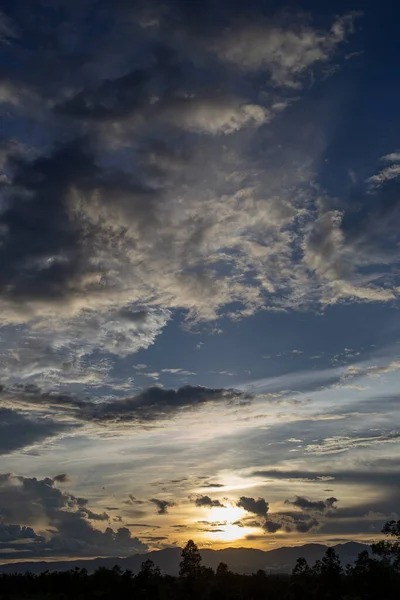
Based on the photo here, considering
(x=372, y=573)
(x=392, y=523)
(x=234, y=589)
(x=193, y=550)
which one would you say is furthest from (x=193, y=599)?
(x=392, y=523)

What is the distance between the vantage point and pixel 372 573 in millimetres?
156750

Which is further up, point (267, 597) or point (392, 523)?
point (392, 523)

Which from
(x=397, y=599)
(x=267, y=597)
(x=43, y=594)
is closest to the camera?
(x=397, y=599)

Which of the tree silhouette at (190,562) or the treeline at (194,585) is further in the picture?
the tree silhouette at (190,562)

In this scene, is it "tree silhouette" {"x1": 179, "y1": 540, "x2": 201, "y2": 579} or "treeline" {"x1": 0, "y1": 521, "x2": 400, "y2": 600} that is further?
"tree silhouette" {"x1": 179, "y1": 540, "x2": 201, "y2": 579}

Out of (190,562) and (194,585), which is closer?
(194,585)

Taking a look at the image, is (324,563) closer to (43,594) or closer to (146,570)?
(146,570)

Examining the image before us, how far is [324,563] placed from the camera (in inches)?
6752

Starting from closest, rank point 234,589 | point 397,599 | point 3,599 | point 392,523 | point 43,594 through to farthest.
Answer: point 392,523 < point 3,599 < point 397,599 < point 43,594 < point 234,589

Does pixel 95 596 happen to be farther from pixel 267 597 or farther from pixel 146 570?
pixel 267 597

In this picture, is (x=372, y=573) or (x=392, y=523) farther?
(x=372, y=573)

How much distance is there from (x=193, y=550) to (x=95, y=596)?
4419 cm

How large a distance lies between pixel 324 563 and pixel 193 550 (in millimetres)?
37485

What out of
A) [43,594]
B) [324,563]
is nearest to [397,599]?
[324,563]
